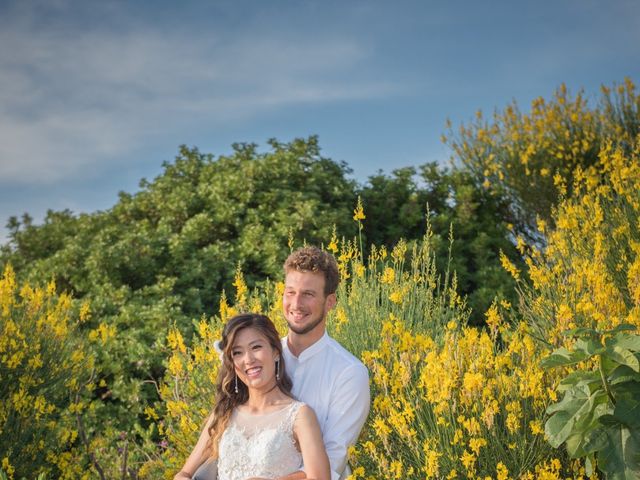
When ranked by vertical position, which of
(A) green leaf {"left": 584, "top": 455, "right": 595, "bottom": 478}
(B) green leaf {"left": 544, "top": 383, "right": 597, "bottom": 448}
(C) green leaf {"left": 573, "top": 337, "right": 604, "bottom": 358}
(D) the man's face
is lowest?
(A) green leaf {"left": 584, "top": 455, "right": 595, "bottom": 478}

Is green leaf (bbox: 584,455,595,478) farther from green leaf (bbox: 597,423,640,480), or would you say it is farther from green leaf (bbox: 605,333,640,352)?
green leaf (bbox: 605,333,640,352)

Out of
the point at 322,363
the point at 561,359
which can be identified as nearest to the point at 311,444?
the point at 322,363

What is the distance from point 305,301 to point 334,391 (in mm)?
409

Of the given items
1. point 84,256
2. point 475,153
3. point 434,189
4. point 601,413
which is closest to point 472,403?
point 601,413

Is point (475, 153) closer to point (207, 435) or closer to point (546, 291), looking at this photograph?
point (546, 291)

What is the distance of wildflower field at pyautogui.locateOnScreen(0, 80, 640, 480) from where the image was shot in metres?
2.89

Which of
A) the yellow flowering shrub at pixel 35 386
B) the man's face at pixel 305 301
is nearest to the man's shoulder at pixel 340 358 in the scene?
the man's face at pixel 305 301

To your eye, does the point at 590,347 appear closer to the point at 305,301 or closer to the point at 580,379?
the point at 580,379

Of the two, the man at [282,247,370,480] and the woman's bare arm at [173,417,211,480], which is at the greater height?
the man at [282,247,370,480]

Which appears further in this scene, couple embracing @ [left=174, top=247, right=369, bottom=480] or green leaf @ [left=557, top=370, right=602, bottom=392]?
couple embracing @ [left=174, top=247, right=369, bottom=480]

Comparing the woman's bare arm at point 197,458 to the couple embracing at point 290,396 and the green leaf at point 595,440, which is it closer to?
the couple embracing at point 290,396

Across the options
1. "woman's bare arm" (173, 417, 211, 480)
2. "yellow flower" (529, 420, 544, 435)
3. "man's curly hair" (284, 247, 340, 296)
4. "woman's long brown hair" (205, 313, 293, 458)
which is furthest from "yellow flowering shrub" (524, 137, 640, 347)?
"woman's bare arm" (173, 417, 211, 480)

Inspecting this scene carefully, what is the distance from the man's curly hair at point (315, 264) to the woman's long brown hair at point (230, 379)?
270 mm

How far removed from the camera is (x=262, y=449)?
3072 millimetres
